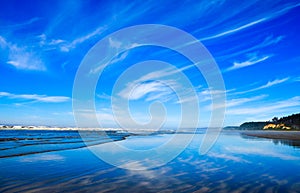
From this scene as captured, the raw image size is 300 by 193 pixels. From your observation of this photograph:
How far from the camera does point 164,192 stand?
813 cm

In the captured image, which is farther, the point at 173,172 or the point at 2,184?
the point at 173,172

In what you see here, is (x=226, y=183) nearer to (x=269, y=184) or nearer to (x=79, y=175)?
(x=269, y=184)

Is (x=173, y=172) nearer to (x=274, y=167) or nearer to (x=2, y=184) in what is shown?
(x=274, y=167)

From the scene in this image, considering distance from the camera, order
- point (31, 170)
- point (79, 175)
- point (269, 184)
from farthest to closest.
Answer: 1. point (31, 170)
2. point (79, 175)
3. point (269, 184)

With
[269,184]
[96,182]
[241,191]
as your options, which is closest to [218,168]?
[269,184]

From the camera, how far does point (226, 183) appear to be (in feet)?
30.9

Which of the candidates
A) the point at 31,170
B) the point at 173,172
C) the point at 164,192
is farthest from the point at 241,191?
the point at 31,170

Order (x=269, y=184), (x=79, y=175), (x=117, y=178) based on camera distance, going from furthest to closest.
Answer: (x=79, y=175) → (x=117, y=178) → (x=269, y=184)

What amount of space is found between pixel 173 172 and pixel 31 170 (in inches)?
301

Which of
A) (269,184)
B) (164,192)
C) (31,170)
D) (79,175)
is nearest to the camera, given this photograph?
(164,192)

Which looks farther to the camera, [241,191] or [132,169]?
[132,169]

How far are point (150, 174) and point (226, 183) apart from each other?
3.71 m

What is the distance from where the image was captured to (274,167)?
13164 mm

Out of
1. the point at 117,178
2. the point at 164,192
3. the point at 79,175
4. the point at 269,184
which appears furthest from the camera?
the point at 79,175
